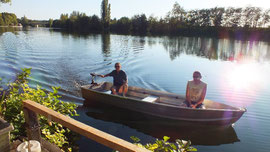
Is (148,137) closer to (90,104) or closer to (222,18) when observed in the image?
(90,104)

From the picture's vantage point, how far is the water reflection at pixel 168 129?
7.10 m

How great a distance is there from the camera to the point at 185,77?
583 inches

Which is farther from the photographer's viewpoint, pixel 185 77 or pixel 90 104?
pixel 185 77

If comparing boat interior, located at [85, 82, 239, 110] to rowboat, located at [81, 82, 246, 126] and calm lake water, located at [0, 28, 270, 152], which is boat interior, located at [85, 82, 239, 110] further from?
calm lake water, located at [0, 28, 270, 152]

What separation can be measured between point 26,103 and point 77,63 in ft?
51.2

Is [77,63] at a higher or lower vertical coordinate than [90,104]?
higher

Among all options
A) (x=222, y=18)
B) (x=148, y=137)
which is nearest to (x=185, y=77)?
(x=148, y=137)

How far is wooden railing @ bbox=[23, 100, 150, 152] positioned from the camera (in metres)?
1.74

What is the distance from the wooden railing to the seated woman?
564 cm

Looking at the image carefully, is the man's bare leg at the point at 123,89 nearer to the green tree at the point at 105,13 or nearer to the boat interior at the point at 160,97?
the boat interior at the point at 160,97

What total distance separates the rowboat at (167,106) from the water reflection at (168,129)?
27cm

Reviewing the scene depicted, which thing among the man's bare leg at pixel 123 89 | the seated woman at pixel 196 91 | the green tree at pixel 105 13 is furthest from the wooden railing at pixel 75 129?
the green tree at pixel 105 13

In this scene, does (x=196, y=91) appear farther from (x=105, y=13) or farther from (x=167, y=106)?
(x=105, y=13)

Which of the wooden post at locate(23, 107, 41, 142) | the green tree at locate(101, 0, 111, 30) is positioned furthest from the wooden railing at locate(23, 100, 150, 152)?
the green tree at locate(101, 0, 111, 30)
